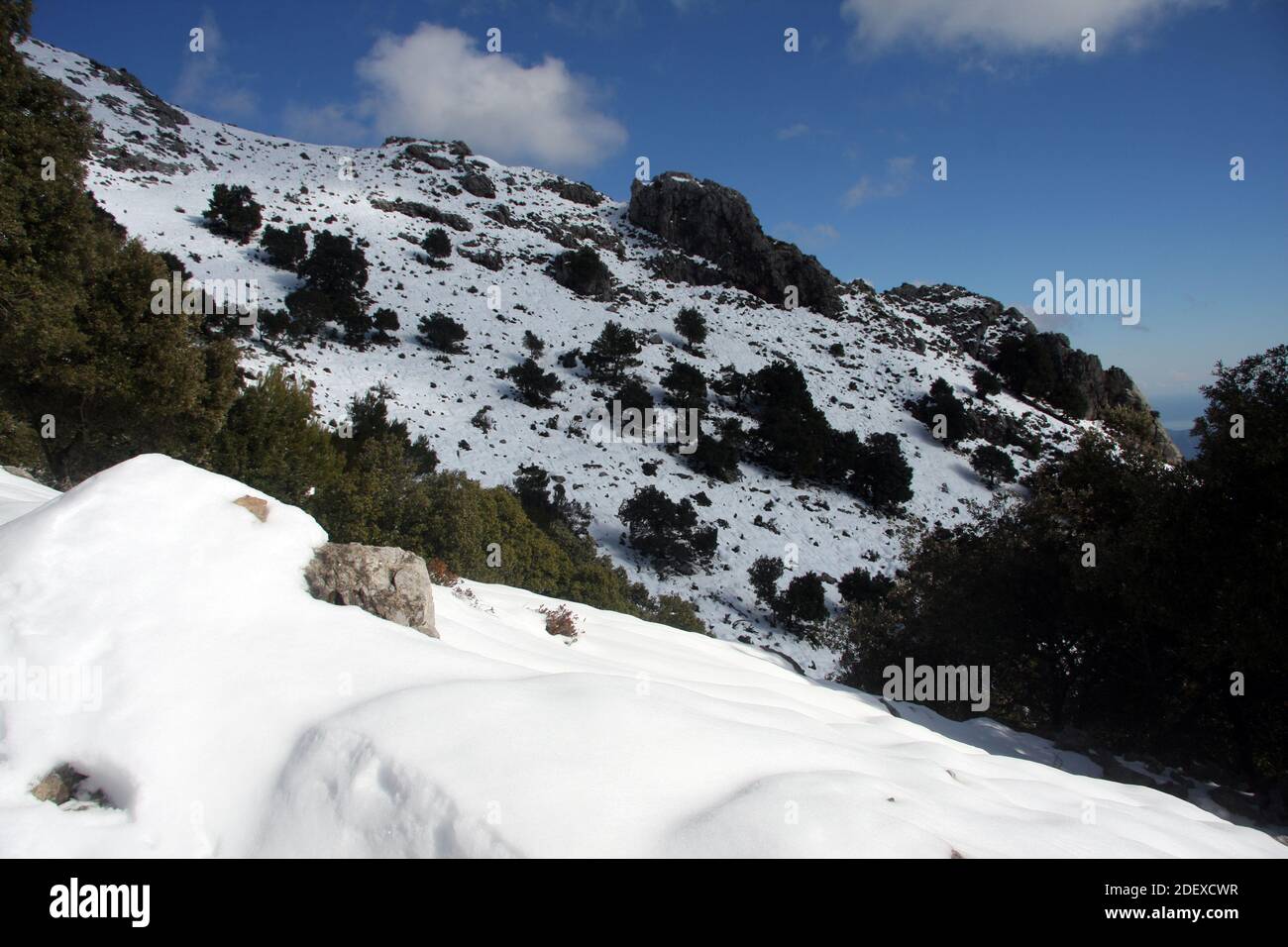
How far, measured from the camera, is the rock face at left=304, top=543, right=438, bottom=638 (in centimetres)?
682

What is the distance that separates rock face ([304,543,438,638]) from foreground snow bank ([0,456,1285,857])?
0.23 m

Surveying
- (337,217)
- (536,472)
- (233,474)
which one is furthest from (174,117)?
(233,474)

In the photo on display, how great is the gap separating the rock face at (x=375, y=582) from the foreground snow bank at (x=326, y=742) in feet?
0.75

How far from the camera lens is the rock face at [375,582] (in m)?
6.82

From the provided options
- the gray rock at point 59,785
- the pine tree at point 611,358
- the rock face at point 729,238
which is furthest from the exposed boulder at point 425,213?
the gray rock at point 59,785

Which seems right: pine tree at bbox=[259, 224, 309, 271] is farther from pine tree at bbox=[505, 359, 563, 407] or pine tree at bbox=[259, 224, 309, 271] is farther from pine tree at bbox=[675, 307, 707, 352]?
pine tree at bbox=[675, 307, 707, 352]

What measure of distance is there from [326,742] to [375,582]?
8.85ft

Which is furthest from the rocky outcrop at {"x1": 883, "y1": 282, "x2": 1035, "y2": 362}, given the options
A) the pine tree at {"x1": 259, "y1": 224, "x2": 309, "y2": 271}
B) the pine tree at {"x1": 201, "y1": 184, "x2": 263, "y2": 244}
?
the pine tree at {"x1": 201, "y1": 184, "x2": 263, "y2": 244}

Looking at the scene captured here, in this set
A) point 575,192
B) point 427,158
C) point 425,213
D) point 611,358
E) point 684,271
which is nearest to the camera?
point 611,358

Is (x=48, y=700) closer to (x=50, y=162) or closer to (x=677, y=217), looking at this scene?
(x=50, y=162)

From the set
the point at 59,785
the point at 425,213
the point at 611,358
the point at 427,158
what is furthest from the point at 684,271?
the point at 59,785

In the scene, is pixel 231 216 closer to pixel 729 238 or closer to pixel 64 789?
pixel 729 238

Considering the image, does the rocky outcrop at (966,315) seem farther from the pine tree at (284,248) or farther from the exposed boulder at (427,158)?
the pine tree at (284,248)

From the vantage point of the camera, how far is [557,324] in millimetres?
66938
